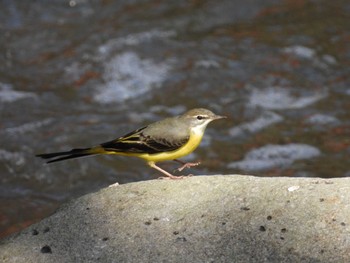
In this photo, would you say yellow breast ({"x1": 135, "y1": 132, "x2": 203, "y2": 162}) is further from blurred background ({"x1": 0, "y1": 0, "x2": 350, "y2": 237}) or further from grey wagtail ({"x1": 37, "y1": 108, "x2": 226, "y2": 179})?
blurred background ({"x1": 0, "y1": 0, "x2": 350, "y2": 237})

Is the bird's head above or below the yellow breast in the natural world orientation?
above

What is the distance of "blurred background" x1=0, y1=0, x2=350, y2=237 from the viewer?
9.73 meters

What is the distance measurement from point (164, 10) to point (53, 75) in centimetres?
306

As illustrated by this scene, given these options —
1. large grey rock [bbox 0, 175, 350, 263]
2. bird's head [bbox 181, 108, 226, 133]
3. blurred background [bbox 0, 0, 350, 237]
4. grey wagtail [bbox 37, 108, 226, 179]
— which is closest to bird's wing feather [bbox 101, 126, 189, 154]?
grey wagtail [bbox 37, 108, 226, 179]

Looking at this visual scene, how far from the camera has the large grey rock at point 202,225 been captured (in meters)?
4.98

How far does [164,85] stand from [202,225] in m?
6.75

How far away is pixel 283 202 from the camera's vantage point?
5.42m

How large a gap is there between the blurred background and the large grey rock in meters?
3.12

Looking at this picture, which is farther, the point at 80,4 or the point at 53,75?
the point at 80,4

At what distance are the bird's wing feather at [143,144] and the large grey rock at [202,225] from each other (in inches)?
24.1

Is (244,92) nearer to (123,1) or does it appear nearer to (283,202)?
(123,1)

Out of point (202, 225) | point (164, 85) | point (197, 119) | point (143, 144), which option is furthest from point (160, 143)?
point (164, 85)

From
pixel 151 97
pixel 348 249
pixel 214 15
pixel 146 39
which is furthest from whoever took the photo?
pixel 214 15

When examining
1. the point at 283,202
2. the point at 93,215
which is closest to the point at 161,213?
the point at 93,215
